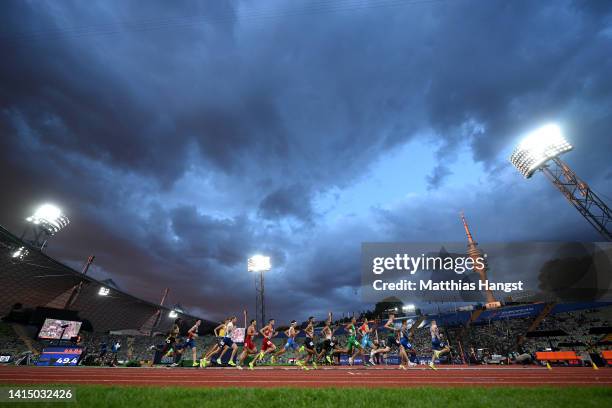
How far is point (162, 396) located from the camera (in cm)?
497

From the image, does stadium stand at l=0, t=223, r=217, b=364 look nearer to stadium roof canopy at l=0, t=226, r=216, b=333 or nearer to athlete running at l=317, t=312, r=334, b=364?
stadium roof canopy at l=0, t=226, r=216, b=333

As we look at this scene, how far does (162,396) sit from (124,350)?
50.0m

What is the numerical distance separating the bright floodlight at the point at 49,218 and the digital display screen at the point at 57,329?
1143 cm

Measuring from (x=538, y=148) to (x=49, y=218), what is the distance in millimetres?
61449

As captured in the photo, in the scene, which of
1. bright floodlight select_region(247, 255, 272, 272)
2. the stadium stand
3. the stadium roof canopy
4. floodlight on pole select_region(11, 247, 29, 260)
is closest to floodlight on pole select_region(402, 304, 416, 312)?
bright floodlight select_region(247, 255, 272, 272)

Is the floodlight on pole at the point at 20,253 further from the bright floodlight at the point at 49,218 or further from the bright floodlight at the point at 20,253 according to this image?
the bright floodlight at the point at 49,218

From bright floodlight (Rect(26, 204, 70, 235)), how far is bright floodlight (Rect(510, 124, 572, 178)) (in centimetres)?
5995

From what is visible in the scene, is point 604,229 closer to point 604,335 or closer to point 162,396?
point 604,335

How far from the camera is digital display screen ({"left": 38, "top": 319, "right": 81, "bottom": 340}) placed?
34.8 meters

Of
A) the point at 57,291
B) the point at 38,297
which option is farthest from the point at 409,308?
the point at 38,297

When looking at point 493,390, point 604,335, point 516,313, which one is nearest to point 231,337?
point 493,390

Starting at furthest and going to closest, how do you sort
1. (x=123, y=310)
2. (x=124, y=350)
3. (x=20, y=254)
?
(x=123, y=310) < (x=124, y=350) < (x=20, y=254)

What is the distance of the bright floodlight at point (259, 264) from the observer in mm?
38925

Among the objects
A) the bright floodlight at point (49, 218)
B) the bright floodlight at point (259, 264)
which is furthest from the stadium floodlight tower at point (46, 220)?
the bright floodlight at point (259, 264)
